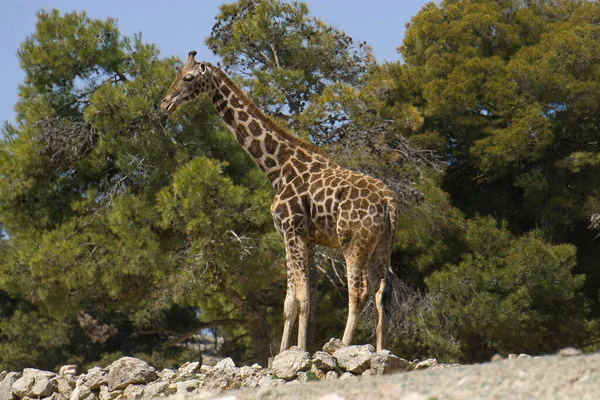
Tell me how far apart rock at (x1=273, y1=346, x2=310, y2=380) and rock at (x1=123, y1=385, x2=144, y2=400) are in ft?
A: 5.03

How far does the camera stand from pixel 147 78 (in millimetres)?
20719

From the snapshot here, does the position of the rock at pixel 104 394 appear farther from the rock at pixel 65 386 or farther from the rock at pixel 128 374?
the rock at pixel 65 386

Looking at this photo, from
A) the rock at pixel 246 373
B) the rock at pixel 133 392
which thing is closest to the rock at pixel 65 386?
the rock at pixel 133 392

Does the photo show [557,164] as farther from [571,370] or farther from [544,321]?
[571,370]

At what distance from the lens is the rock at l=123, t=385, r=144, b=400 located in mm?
10748

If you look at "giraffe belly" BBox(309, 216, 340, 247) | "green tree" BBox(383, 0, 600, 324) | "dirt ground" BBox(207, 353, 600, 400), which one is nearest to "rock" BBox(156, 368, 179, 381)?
"giraffe belly" BBox(309, 216, 340, 247)

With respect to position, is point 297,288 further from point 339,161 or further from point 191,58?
point 339,161

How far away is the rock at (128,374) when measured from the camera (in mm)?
11055

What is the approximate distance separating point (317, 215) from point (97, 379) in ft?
10.3

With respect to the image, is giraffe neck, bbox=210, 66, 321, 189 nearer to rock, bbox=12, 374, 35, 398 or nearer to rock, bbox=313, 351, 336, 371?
rock, bbox=313, 351, 336, 371

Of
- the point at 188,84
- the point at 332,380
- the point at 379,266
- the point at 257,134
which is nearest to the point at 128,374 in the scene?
the point at 379,266

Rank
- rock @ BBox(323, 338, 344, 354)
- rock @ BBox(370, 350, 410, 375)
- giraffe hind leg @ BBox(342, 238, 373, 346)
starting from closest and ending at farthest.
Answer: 1. rock @ BBox(370, 350, 410, 375)
2. rock @ BBox(323, 338, 344, 354)
3. giraffe hind leg @ BBox(342, 238, 373, 346)

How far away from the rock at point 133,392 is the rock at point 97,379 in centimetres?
42

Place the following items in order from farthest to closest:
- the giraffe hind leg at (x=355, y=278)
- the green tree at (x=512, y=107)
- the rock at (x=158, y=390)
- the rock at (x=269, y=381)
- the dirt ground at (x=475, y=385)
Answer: the green tree at (x=512, y=107)
the giraffe hind leg at (x=355, y=278)
the rock at (x=158, y=390)
the rock at (x=269, y=381)
the dirt ground at (x=475, y=385)
